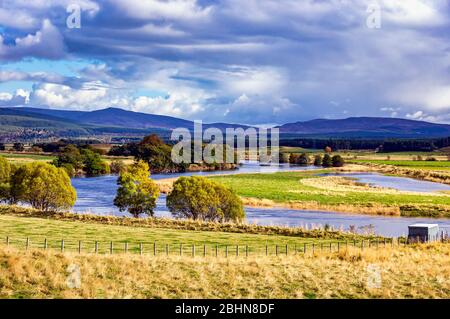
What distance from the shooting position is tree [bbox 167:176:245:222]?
64.4m

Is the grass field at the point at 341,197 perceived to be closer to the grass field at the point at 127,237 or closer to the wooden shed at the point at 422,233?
the grass field at the point at 127,237

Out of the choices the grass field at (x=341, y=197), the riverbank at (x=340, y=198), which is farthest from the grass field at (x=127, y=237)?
the grass field at (x=341, y=197)

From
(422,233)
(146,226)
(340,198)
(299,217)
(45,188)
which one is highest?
(45,188)

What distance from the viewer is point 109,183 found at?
113 meters

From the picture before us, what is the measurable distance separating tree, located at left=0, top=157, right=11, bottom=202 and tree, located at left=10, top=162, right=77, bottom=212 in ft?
18.4

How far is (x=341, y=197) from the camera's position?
89.7 meters

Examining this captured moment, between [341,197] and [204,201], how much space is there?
31819 mm

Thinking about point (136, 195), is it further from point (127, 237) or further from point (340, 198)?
point (340, 198)

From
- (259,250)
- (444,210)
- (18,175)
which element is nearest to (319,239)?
(259,250)

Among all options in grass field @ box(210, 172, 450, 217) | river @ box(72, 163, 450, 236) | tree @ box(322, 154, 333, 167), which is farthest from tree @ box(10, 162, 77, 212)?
tree @ box(322, 154, 333, 167)

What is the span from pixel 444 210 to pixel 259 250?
139 ft

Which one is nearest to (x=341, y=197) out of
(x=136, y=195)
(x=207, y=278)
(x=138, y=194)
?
(x=138, y=194)

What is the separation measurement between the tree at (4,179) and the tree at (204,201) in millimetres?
25266
